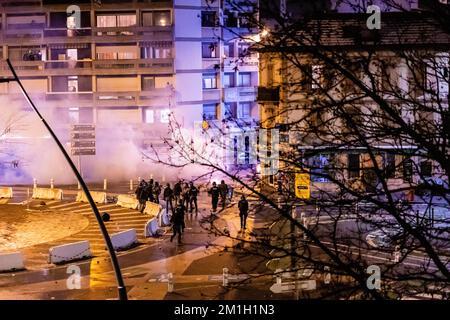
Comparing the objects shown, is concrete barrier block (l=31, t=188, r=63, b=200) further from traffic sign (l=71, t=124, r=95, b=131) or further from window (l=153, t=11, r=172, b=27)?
window (l=153, t=11, r=172, b=27)

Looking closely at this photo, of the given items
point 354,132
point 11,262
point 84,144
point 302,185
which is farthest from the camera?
point 84,144

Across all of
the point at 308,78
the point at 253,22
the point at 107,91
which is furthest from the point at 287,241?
the point at 107,91

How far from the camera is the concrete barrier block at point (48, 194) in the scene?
39.8 m

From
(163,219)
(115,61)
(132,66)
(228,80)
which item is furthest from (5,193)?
(228,80)

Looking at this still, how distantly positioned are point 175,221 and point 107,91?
2917 centimetres

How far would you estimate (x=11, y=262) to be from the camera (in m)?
22.6

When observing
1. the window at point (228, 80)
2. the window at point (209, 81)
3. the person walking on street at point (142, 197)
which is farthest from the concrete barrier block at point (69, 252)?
the window at point (228, 80)

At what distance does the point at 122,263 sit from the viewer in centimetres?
2361

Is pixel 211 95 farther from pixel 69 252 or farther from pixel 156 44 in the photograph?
pixel 69 252

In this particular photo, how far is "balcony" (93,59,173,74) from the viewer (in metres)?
53.4

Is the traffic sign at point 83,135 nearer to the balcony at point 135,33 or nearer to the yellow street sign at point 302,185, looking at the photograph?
the balcony at point 135,33

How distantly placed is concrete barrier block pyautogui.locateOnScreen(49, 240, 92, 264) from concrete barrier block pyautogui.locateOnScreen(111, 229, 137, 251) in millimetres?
1366

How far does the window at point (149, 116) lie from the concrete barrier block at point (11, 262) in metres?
31.8

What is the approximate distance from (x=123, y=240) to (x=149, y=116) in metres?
28.8
